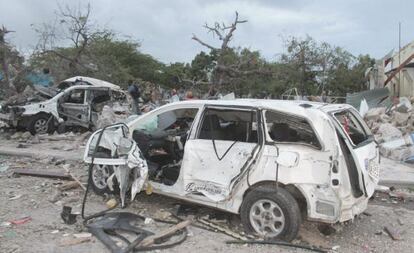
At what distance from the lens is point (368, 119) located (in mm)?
18703

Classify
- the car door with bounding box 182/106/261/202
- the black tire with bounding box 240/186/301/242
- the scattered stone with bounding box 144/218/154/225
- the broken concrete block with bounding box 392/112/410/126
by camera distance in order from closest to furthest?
the black tire with bounding box 240/186/301/242 → the car door with bounding box 182/106/261/202 → the scattered stone with bounding box 144/218/154/225 → the broken concrete block with bounding box 392/112/410/126

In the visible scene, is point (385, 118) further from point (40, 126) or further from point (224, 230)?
point (224, 230)

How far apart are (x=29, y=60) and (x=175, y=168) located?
1940cm

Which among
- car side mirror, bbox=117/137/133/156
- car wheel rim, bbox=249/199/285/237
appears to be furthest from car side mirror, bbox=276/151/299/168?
car side mirror, bbox=117/137/133/156

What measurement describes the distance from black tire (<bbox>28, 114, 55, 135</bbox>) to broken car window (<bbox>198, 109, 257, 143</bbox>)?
10557 millimetres

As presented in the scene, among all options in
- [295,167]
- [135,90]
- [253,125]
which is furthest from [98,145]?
[135,90]

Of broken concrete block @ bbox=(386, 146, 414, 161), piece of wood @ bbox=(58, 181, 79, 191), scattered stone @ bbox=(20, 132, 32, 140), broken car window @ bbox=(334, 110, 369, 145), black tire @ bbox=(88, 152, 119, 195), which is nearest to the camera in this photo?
broken car window @ bbox=(334, 110, 369, 145)

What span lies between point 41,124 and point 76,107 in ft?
4.01

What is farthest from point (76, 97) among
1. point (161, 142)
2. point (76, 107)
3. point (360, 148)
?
point (360, 148)

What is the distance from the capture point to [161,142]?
7543 mm

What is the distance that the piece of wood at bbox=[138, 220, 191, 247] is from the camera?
5.61 metres

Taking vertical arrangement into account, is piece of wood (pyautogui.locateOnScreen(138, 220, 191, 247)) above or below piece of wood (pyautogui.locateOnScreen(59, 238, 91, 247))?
above

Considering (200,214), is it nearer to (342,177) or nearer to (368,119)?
(342,177)

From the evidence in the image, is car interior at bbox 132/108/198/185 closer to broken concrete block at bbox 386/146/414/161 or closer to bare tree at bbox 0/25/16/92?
broken concrete block at bbox 386/146/414/161
